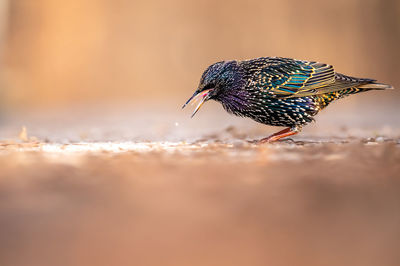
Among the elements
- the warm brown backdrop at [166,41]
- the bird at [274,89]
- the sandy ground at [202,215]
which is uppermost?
the sandy ground at [202,215]

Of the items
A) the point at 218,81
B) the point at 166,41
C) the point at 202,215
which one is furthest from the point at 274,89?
the point at 166,41

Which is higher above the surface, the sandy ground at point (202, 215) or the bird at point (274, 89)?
the sandy ground at point (202, 215)

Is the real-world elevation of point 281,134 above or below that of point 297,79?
below

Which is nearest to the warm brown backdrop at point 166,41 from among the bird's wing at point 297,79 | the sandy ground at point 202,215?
the bird's wing at point 297,79

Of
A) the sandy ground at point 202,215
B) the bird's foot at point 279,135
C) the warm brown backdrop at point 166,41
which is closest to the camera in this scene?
the sandy ground at point 202,215

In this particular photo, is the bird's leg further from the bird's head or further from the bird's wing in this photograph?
the bird's head

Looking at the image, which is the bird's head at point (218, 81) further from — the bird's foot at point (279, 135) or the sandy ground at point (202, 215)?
the sandy ground at point (202, 215)

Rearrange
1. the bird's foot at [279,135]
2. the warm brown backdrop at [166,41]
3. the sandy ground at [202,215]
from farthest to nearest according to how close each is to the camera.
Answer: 1. the warm brown backdrop at [166,41]
2. the bird's foot at [279,135]
3. the sandy ground at [202,215]

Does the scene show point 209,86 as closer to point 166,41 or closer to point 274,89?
point 274,89
